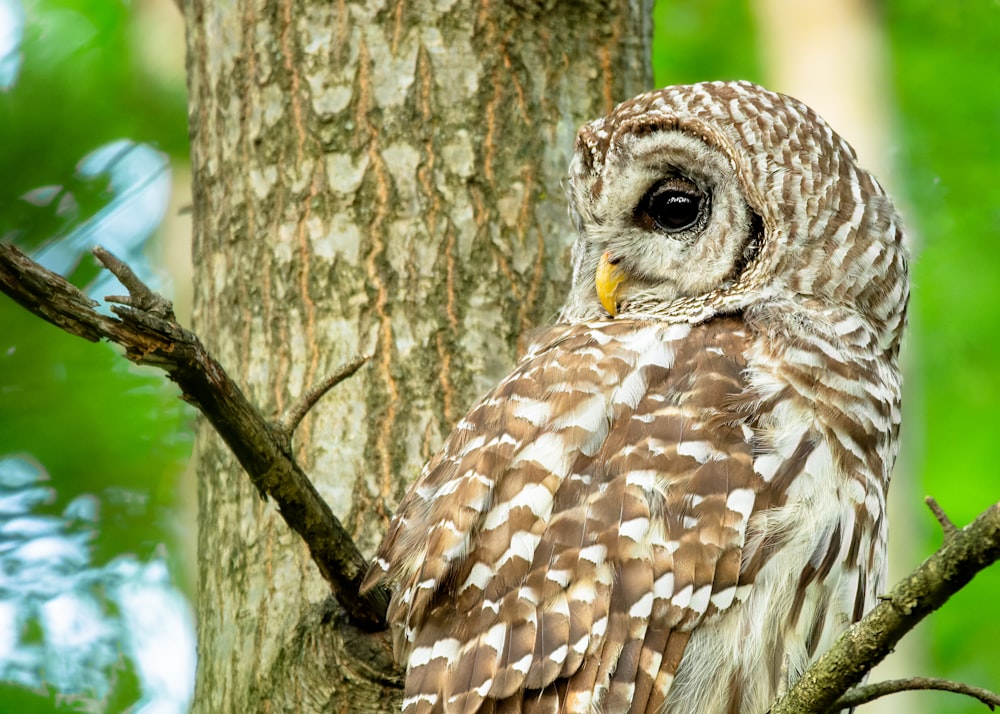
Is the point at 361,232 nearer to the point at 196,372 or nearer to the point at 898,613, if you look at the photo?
the point at 196,372

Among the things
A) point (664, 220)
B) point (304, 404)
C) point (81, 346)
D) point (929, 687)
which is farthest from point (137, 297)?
point (81, 346)

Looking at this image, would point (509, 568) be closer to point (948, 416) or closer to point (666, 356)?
point (666, 356)

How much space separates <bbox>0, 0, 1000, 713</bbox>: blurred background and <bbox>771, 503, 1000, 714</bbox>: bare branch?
6.38 ft

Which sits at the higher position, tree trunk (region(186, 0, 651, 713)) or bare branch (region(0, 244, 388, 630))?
tree trunk (region(186, 0, 651, 713))

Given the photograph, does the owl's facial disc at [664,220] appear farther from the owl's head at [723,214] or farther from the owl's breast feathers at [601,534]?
the owl's breast feathers at [601,534]

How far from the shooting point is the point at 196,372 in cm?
218

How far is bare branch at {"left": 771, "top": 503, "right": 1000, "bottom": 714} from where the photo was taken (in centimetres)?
168

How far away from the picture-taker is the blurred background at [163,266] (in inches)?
164

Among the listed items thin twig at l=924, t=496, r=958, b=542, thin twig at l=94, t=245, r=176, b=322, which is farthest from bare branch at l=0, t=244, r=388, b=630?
thin twig at l=924, t=496, r=958, b=542

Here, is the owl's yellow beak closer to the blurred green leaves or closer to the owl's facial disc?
the owl's facial disc

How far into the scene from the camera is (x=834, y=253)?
123 inches

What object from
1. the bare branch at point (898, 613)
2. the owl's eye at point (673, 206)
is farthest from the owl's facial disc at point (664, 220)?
the bare branch at point (898, 613)

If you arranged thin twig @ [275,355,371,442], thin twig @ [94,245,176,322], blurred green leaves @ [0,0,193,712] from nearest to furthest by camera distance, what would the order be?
thin twig @ [94,245,176,322] < thin twig @ [275,355,371,442] < blurred green leaves @ [0,0,193,712]

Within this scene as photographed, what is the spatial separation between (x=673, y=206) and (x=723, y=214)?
6.9 inches
